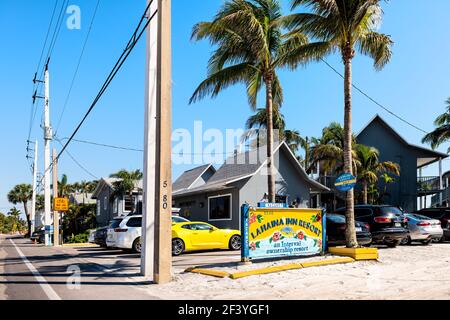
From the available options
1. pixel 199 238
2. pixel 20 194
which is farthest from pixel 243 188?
pixel 20 194

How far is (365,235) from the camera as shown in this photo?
1580 centimetres

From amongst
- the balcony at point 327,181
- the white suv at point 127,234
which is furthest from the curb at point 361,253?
the balcony at point 327,181

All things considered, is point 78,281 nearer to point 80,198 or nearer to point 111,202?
point 111,202

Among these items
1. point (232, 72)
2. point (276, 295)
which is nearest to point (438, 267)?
point (276, 295)

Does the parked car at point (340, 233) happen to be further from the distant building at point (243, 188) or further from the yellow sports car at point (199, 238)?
the distant building at point (243, 188)

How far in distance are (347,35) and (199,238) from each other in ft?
31.2

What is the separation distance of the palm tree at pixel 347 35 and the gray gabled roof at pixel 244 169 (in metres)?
10.1

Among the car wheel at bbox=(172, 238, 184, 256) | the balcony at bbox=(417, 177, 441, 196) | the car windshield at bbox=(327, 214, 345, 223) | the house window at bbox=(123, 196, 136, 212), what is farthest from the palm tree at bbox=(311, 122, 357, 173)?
the car wheel at bbox=(172, 238, 184, 256)

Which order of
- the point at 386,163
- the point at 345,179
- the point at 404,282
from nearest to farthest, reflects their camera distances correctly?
the point at 404,282 < the point at 345,179 < the point at 386,163

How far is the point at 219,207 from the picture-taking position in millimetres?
27016

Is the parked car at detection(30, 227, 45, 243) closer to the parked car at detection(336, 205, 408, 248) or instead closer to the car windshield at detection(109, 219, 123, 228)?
the car windshield at detection(109, 219, 123, 228)

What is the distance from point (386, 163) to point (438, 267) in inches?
957

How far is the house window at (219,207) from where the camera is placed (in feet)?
85.9
